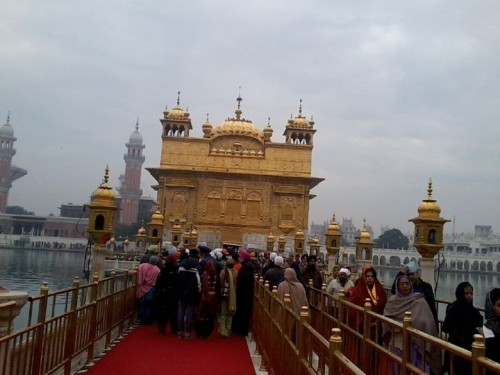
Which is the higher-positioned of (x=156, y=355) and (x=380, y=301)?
(x=380, y=301)

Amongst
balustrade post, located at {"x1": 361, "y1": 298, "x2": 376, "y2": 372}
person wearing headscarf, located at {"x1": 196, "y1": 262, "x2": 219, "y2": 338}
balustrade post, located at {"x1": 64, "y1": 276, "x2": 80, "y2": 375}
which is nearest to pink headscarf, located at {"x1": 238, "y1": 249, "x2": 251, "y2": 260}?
person wearing headscarf, located at {"x1": 196, "y1": 262, "x2": 219, "y2": 338}

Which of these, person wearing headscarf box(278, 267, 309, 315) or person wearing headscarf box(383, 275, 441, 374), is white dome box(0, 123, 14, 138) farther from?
person wearing headscarf box(383, 275, 441, 374)

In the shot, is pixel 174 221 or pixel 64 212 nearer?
pixel 174 221

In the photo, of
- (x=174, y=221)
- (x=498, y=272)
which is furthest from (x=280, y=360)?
(x=498, y=272)

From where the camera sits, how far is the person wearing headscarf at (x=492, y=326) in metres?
3.87

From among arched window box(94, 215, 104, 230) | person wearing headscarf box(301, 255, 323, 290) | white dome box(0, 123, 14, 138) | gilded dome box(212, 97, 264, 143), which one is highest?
white dome box(0, 123, 14, 138)

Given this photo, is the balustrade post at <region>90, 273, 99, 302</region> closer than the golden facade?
Yes

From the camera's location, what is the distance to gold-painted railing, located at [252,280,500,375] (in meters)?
2.77

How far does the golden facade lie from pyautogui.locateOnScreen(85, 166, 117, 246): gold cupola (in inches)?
737

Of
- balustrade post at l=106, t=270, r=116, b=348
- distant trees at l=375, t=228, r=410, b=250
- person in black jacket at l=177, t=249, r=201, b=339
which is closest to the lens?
balustrade post at l=106, t=270, r=116, b=348

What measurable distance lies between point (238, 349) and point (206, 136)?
2789 centimetres

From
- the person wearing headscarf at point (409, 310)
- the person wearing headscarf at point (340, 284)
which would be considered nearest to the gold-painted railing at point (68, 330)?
the person wearing headscarf at point (409, 310)

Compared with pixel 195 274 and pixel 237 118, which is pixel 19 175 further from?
pixel 195 274

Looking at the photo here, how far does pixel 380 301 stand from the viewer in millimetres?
A: 5805
